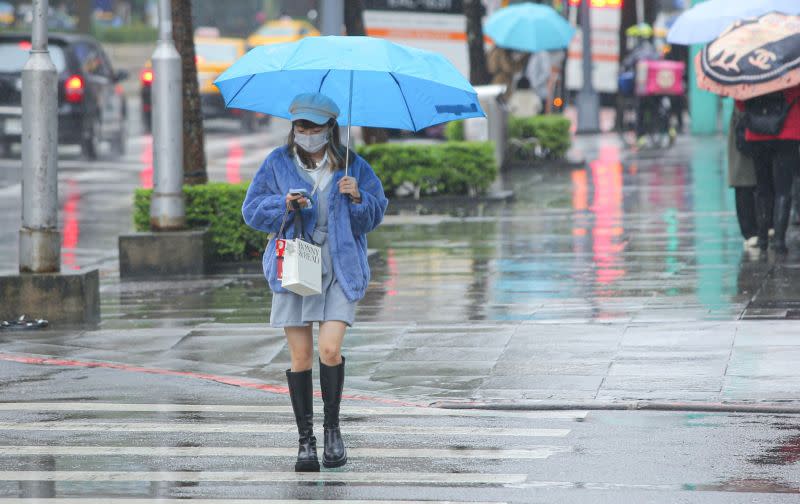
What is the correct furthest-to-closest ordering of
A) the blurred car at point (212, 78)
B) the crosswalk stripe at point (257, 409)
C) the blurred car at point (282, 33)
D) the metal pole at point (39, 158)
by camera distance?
the blurred car at point (282, 33) → the blurred car at point (212, 78) → the metal pole at point (39, 158) → the crosswalk stripe at point (257, 409)

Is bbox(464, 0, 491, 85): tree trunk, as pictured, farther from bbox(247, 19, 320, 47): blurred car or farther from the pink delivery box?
bbox(247, 19, 320, 47): blurred car

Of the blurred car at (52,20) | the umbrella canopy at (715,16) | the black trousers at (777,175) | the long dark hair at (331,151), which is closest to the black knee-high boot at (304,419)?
the long dark hair at (331,151)

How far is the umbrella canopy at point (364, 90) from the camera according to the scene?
7746mm

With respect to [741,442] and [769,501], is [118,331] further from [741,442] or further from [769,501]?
[769,501]

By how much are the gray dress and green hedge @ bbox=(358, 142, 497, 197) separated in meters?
12.8

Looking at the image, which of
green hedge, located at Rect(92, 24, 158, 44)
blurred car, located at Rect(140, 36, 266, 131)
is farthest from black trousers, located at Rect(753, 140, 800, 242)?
green hedge, located at Rect(92, 24, 158, 44)

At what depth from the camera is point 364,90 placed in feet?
26.3

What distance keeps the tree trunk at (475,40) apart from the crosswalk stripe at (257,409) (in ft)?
55.2

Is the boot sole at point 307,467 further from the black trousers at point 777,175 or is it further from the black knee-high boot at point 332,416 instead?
the black trousers at point 777,175

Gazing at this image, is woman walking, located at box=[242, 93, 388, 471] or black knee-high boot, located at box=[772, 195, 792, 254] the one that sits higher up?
woman walking, located at box=[242, 93, 388, 471]

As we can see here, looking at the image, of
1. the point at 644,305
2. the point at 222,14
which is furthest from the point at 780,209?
the point at 222,14

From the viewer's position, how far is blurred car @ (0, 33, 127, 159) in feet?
90.6

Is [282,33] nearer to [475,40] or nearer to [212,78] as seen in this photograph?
[212,78]

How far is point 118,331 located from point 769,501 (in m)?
6.01
